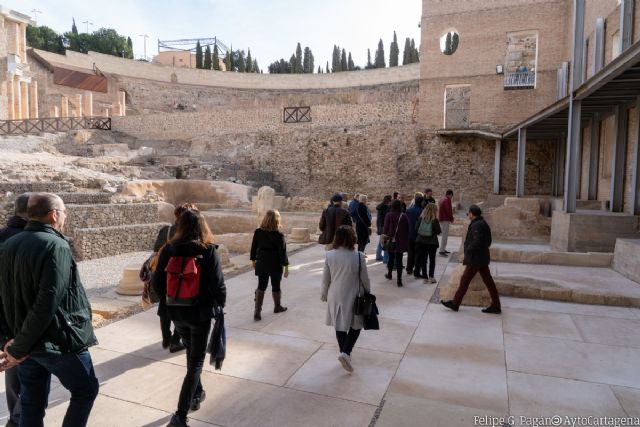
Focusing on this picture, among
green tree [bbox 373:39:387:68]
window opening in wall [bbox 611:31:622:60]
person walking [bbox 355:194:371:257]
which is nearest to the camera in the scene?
person walking [bbox 355:194:371:257]

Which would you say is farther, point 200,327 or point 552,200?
point 552,200

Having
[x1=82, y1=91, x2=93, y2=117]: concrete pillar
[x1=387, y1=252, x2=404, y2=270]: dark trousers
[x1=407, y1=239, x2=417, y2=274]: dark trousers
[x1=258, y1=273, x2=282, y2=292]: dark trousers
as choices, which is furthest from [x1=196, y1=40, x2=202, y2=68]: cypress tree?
[x1=258, y1=273, x2=282, y2=292]: dark trousers

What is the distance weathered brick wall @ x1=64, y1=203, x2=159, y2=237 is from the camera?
40.5 ft

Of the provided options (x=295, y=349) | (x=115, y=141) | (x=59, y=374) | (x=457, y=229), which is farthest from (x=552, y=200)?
(x=115, y=141)

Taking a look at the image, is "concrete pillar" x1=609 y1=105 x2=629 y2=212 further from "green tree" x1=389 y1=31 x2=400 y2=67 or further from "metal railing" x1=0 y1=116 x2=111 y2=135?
"green tree" x1=389 y1=31 x2=400 y2=67

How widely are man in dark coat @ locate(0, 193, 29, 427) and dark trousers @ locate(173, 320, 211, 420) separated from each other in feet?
3.90

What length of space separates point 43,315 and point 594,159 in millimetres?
14425

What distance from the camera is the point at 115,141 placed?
102 feet

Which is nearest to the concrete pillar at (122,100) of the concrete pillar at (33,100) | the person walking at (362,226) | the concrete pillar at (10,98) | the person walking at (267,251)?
the concrete pillar at (33,100)

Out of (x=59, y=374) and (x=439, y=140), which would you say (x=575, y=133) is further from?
(x=439, y=140)

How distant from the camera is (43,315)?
7.63 feet

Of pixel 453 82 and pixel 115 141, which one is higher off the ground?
pixel 453 82

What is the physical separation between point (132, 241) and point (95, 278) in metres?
3.25

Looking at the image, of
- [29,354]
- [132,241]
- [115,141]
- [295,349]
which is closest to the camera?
[29,354]
